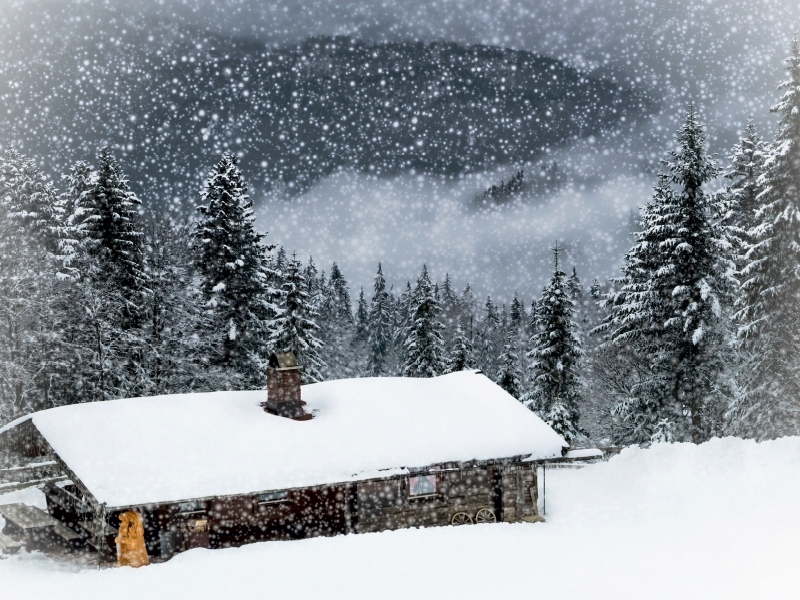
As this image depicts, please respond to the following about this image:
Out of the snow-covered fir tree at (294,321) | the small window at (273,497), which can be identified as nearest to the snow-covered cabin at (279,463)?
the small window at (273,497)

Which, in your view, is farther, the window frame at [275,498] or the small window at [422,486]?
the small window at [422,486]

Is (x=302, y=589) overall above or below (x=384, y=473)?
below

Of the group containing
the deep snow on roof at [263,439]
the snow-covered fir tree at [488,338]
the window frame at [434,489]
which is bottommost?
the snow-covered fir tree at [488,338]

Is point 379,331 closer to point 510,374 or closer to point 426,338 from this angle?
point 426,338

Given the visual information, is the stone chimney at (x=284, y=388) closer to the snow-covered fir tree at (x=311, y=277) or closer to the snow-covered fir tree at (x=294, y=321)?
the snow-covered fir tree at (x=294, y=321)

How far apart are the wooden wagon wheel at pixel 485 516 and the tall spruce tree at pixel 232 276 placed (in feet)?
49.9

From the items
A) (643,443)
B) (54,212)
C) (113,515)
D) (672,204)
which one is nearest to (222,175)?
(54,212)

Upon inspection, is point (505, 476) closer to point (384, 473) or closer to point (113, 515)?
point (384, 473)

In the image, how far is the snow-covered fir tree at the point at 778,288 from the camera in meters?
23.9

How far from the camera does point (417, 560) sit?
51.6ft

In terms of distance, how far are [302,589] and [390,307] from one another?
60.8 metres

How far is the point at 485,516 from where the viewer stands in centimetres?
1989

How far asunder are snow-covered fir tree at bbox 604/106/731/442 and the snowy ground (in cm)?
590

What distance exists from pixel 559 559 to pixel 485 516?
14.0 ft
